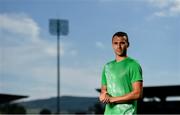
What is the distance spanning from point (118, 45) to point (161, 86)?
46.8m

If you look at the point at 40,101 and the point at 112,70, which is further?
the point at 40,101

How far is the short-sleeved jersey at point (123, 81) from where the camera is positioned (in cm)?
418

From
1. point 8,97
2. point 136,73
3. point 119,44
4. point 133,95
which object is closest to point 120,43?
point 119,44

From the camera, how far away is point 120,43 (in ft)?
13.7

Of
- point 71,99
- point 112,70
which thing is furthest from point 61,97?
point 112,70

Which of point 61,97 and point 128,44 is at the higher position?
point 128,44

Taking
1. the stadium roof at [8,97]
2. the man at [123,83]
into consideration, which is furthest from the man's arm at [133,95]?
the stadium roof at [8,97]

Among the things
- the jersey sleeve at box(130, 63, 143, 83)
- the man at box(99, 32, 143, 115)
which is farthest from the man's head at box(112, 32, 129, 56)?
the jersey sleeve at box(130, 63, 143, 83)

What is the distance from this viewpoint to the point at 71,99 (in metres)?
57.7

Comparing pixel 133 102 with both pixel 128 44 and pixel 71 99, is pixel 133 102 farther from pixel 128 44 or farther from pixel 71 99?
pixel 71 99

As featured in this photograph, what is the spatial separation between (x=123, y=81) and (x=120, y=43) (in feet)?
0.96

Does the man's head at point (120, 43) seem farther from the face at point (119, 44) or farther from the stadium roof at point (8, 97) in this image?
the stadium roof at point (8, 97)

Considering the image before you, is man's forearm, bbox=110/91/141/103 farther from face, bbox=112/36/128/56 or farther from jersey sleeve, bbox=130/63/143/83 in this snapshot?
face, bbox=112/36/128/56

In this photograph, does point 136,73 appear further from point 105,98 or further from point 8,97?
point 8,97
